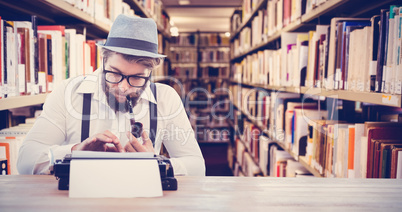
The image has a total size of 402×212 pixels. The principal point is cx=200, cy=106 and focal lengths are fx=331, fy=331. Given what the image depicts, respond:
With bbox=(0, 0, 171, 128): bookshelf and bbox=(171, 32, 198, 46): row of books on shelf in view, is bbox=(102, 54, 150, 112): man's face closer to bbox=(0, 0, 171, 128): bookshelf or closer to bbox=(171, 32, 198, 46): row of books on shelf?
→ bbox=(0, 0, 171, 128): bookshelf

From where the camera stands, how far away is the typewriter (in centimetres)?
67

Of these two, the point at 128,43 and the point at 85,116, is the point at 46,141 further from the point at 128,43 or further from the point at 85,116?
the point at 128,43

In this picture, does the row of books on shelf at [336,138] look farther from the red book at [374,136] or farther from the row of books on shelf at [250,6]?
the row of books on shelf at [250,6]

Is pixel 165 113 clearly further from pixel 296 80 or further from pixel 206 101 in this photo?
pixel 206 101

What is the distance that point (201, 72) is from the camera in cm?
709

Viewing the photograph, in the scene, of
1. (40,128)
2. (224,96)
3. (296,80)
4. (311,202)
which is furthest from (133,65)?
(224,96)

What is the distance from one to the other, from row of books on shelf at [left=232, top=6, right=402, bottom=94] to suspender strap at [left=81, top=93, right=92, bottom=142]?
3.36 feet

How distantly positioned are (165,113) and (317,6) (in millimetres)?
904

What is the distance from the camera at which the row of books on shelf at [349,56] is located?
40.4 inches

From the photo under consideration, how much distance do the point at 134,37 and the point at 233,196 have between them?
2.77 feet

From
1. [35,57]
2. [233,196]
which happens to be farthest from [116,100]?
[233,196]

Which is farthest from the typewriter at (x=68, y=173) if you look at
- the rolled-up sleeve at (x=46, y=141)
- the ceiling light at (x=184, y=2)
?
the ceiling light at (x=184, y=2)

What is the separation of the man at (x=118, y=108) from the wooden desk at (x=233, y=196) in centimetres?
44

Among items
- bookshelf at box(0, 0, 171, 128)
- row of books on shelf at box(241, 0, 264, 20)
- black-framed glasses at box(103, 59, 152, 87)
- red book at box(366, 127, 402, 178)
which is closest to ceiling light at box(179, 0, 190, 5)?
row of books on shelf at box(241, 0, 264, 20)
